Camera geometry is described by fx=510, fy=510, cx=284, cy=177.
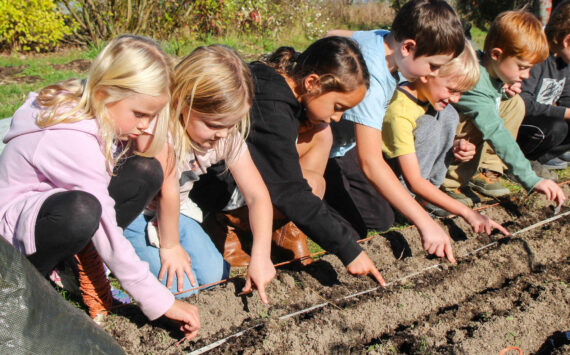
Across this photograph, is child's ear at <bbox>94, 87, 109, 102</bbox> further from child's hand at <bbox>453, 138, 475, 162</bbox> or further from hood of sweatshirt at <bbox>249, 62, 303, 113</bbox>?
child's hand at <bbox>453, 138, 475, 162</bbox>

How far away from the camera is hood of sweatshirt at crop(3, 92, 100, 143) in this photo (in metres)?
1.83

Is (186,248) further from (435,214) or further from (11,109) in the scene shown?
(11,109)

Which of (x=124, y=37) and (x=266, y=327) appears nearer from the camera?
(x=124, y=37)

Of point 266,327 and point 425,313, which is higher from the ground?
point 266,327

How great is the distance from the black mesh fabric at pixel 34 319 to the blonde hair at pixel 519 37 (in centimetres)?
300

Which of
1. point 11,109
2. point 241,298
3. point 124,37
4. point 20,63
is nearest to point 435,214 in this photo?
point 241,298

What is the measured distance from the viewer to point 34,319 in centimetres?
140

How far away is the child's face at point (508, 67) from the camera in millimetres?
3336

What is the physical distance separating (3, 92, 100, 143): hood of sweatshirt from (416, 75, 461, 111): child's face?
1788 millimetres

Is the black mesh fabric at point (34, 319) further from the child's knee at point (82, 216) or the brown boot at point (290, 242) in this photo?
the brown boot at point (290, 242)

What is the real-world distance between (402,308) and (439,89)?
1276mm

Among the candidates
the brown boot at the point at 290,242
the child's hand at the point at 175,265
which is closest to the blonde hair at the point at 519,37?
the brown boot at the point at 290,242

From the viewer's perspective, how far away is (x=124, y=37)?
6.37ft

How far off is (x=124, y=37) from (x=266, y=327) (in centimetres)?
128
